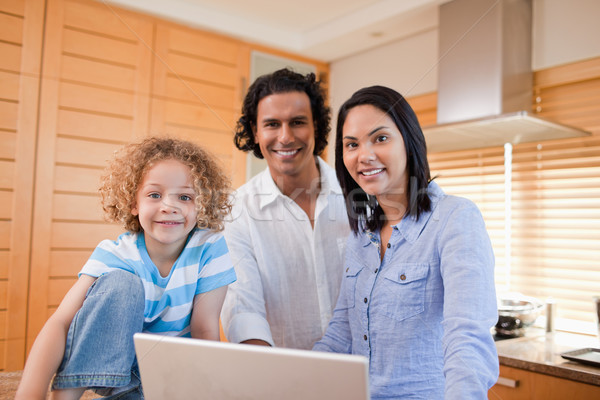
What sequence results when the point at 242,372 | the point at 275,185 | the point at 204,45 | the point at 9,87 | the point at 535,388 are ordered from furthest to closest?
the point at 535,388 → the point at 275,185 → the point at 204,45 → the point at 9,87 → the point at 242,372

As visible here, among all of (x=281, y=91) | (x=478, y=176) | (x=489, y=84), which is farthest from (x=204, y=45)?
(x=489, y=84)

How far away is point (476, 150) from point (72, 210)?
1194mm

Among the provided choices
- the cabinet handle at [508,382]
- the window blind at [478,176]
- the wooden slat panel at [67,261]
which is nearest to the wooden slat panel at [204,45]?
the wooden slat panel at [67,261]

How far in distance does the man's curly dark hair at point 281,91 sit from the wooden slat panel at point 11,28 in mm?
346

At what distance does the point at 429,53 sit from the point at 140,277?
724 millimetres

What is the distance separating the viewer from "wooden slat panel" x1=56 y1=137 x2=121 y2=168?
0.56 metres

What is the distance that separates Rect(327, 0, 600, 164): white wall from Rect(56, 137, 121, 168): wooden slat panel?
38 cm

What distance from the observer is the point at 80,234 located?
0.60 m

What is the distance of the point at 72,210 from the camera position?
0.59 metres

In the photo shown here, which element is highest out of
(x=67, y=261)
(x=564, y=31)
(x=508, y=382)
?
(x=564, y=31)

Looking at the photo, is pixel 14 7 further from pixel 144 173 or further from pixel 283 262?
pixel 283 262

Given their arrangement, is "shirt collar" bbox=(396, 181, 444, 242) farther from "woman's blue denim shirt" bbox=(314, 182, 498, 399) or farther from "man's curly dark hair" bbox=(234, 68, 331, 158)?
"man's curly dark hair" bbox=(234, 68, 331, 158)

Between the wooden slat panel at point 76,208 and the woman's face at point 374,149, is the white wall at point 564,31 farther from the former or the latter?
the wooden slat panel at point 76,208

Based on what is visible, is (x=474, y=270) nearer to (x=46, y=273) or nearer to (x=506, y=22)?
(x=46, y=273)
